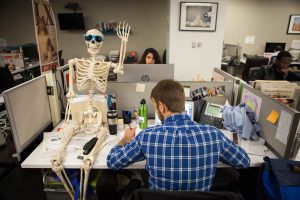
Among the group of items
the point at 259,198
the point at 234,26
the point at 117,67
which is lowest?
the point at 259,198

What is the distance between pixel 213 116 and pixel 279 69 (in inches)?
57.5

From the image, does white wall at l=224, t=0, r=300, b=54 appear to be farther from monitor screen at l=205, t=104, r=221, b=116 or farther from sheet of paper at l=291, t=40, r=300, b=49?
monitor screen at l=205, t=104, r=221, b=116

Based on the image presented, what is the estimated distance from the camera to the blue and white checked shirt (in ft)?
3.35

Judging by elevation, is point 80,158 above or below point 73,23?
below

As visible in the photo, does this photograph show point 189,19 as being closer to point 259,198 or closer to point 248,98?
point 248,98

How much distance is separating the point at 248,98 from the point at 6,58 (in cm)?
423

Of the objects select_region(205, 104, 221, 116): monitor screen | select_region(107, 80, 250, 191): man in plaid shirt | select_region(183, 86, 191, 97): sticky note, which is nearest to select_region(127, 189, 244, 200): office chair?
select_region(107, 80, 250, 191): man in plaid shirt

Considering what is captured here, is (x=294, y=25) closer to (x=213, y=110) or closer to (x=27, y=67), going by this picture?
(x=213, y=110)

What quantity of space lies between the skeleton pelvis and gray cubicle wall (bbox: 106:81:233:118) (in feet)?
0.61

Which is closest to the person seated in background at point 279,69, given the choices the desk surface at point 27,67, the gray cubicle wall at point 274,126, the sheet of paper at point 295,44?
the gray cubicle wall at point 274,126

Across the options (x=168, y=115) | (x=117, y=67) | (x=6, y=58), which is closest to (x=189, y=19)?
(x=117, y=67)

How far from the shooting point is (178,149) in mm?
1019

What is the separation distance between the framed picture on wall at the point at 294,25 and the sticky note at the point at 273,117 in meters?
5.36

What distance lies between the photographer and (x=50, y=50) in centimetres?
209
